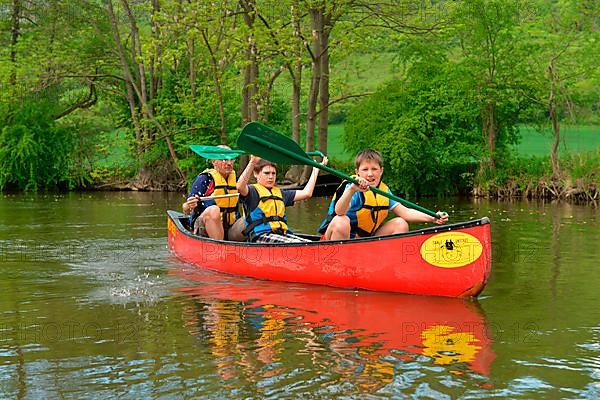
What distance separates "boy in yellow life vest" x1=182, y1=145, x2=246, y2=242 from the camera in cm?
968

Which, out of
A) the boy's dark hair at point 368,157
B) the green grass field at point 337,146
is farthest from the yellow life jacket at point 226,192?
the green grass field at point 337,146

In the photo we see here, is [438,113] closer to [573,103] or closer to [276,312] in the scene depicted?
[573,103]

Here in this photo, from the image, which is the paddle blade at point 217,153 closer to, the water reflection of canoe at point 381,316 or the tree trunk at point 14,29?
the water reflection of canoe at point 381,316

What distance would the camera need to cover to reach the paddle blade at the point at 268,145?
8.09 metres

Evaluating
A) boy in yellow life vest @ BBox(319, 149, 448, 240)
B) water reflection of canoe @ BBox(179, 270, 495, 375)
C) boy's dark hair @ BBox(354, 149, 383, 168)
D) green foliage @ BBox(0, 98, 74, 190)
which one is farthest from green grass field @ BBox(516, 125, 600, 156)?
water reflection of canoe @ BBox(179, 270, 495, 375)

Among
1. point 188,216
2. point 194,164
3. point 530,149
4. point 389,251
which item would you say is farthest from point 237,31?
point 389,251

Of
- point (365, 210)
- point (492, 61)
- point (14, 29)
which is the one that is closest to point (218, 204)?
point (365, 210)

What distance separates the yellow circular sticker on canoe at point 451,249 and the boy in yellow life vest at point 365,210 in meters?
0.45

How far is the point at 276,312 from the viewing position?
7148 mm

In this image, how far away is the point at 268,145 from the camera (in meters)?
8.16

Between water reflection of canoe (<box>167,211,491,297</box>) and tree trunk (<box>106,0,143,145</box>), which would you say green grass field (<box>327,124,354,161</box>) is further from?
water reflection of canoe (<box>167,211,491,297</box>)

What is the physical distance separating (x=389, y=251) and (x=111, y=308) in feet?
7.24

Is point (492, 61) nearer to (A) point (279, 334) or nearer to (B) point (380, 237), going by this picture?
(B) point (380, 237)

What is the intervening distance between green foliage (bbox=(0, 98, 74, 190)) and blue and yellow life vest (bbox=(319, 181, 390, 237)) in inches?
734
